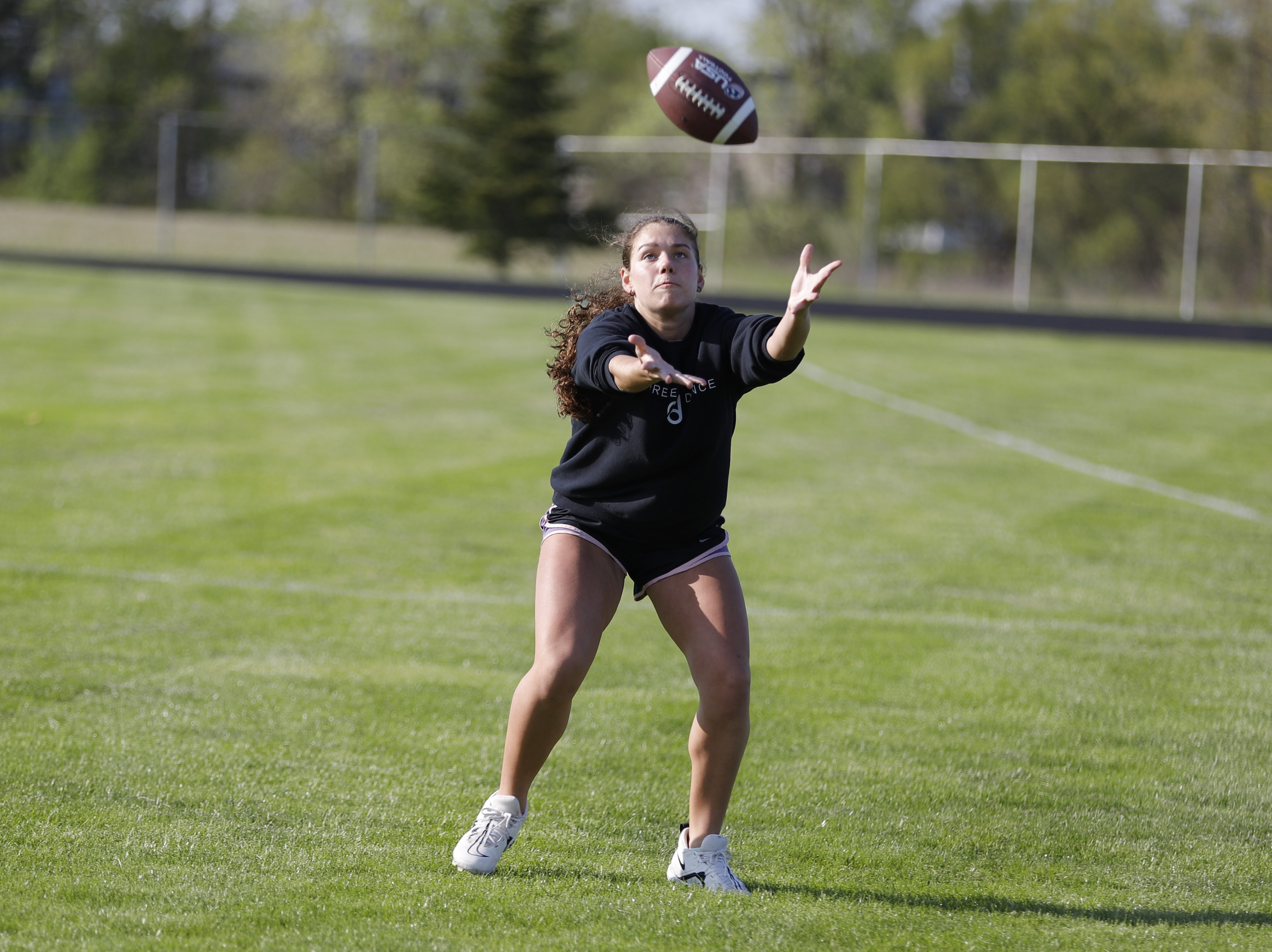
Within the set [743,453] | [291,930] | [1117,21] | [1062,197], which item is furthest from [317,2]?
[291,930]

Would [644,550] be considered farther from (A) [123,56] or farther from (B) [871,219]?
(A) [123,56]

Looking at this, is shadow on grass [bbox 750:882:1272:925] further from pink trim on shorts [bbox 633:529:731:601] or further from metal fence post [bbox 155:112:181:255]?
metal fence post [bbox 155:112:181:255]

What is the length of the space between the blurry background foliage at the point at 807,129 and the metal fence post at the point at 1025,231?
0.33 metres

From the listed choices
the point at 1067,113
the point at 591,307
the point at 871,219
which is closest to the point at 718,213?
the point at 871,219

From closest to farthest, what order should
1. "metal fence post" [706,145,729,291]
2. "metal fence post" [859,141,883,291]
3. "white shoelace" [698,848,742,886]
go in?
"white shoelace" [698,848,742,886] < "metal fence post" [859,141,883,291] < "metal fence post" [706,145,729,291]

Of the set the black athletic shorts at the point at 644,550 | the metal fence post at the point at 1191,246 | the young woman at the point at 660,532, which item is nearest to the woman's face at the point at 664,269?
the young woman at the point at 660,532

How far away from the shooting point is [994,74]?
44.5 meters

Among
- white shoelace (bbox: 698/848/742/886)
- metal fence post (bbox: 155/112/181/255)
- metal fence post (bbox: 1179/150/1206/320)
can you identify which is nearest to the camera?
white shoelace (bbox: 698/848/742/886)

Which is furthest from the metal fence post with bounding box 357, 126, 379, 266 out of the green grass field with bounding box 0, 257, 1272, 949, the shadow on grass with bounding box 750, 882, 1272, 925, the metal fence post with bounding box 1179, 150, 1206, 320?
the shadow on grass with bounding box 750, 882, 1272, 925

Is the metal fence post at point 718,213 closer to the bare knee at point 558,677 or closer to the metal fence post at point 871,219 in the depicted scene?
the metal fence post at point 871,219

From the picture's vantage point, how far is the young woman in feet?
13.4

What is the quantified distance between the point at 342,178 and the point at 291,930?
3397 centimetres

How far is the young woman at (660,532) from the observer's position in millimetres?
4090

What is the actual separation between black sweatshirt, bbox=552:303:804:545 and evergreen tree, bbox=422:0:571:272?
3074cm
